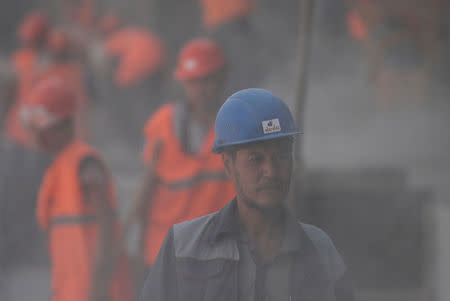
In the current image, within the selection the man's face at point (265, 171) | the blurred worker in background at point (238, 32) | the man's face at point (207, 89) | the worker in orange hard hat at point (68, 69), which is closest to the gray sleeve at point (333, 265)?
the man's face at point (265, 171)

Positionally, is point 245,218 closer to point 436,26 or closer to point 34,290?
point 34,290

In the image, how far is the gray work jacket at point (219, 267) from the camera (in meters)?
1.32

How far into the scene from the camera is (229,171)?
137cm

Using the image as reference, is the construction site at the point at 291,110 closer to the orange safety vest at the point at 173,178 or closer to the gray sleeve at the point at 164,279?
the orange safety vest at the point at 173,178

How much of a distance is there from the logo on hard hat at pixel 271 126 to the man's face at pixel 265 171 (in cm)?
2

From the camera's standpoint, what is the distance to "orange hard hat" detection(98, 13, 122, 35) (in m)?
6.74

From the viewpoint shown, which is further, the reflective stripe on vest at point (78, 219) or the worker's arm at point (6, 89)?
the worker's arm at point (6, 89)

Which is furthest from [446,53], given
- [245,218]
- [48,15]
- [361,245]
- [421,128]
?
[48,15]

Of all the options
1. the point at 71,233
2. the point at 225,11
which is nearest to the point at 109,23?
the point at 225,11

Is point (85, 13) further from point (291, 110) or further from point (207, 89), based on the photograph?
point (207, 89)

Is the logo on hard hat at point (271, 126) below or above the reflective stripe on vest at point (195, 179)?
above

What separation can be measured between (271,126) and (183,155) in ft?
4.52

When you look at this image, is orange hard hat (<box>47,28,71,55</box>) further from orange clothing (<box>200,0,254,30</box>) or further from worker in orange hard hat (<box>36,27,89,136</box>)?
orange clothing (<box>200,0,254,30</box>)

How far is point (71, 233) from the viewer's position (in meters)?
2.61
